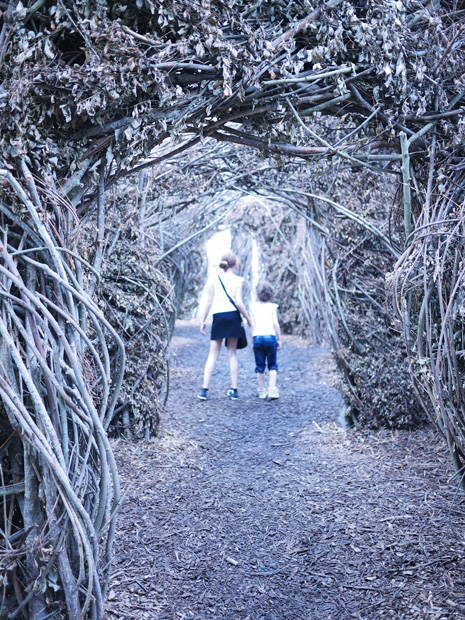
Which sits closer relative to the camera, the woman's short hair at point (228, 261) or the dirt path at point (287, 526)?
the dirt path at point (287, 526)

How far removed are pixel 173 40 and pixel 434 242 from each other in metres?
1.51

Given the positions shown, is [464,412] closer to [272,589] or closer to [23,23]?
[272,589]

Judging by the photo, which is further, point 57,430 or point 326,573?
point 326,573

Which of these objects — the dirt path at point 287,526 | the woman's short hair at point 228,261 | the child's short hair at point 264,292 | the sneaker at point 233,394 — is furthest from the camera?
the sneaker at point 233,394

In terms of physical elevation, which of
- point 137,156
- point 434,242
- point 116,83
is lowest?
point 434,242

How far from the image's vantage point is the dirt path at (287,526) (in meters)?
2.54

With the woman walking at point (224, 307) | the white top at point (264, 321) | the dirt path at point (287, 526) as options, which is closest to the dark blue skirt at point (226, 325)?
the woman walking at point (224, 307)

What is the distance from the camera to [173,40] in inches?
90.7

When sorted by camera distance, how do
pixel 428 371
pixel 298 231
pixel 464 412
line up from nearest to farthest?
pixel 464 412 < pixel 428 371 < pixel 298 231

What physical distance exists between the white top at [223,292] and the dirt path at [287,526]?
132 centimetres

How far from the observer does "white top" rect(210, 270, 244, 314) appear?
6297mm

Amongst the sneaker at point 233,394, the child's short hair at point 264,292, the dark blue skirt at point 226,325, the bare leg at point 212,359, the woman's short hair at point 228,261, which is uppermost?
the woman's short hair at point 228,261

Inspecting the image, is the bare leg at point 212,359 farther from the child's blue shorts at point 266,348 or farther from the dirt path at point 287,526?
the dirt path at point 287,526

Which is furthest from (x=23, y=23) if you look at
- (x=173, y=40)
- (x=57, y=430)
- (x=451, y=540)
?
(x=451, y=540)
